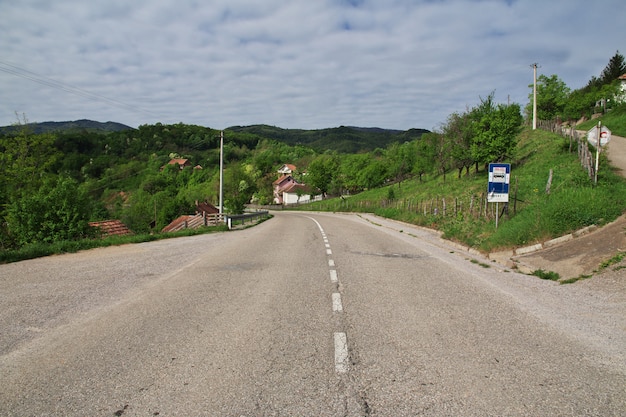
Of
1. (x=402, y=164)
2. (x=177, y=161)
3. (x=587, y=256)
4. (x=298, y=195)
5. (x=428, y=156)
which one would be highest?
(x=177, y=161)

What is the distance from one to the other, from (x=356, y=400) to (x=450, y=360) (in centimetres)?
137

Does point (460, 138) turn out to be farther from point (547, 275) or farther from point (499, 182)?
point (547, 275)

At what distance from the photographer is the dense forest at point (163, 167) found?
21442 mm

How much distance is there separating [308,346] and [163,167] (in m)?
118

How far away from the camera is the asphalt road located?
3491 millimetres

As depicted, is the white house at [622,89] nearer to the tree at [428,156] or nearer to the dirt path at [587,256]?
the tree at [428,156]

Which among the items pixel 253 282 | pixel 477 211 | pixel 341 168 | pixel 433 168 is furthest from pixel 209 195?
pixel 253 282

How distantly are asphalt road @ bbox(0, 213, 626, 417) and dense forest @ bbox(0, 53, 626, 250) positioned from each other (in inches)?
564

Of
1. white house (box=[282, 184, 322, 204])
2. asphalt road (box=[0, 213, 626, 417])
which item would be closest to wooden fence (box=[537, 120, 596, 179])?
asphalt road (box=[0, 213, 626, 417])

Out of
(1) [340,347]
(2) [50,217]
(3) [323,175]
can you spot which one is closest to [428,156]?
(2) [50,217]

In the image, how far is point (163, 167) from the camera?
115 metres

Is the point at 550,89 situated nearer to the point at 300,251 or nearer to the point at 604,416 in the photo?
the point at 300,251

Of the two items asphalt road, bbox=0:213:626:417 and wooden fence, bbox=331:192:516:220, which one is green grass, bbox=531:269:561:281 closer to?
asphalt road, bbox=0:213:626:417

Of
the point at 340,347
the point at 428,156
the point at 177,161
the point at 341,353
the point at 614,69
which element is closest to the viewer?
the point at 341,353
